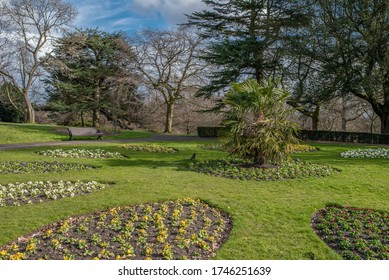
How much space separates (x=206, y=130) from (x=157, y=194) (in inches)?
683

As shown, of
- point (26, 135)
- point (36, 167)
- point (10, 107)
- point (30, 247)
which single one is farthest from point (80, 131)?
point (10, 107)

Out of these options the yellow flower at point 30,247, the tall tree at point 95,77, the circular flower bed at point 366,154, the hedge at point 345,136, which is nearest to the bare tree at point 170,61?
the tall tree at point 95,77

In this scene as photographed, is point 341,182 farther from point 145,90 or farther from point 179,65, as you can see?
point 145,90

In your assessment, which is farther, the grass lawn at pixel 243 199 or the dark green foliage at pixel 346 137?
the dark green foliage at pixel 346 137

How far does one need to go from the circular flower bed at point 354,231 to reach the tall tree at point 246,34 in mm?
18062

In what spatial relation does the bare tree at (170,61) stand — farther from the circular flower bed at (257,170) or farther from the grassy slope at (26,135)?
the circular flower bed at (257,170)

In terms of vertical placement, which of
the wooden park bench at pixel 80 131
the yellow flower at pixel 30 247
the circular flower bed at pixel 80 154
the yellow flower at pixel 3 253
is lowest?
the yellow flower at pixel 3 253

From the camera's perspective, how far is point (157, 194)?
6.39m

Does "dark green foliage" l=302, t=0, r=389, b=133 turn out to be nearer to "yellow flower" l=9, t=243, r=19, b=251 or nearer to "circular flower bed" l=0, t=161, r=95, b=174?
"circular flower bed" l=0, t=161, r=95, b=174

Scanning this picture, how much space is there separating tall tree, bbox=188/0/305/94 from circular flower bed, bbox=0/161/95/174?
1557 cm

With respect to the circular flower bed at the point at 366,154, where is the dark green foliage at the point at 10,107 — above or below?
above

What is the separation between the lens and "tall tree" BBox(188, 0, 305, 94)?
74.3 ft

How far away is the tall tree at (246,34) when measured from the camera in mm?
22641

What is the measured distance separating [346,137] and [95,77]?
22622 millimetres
